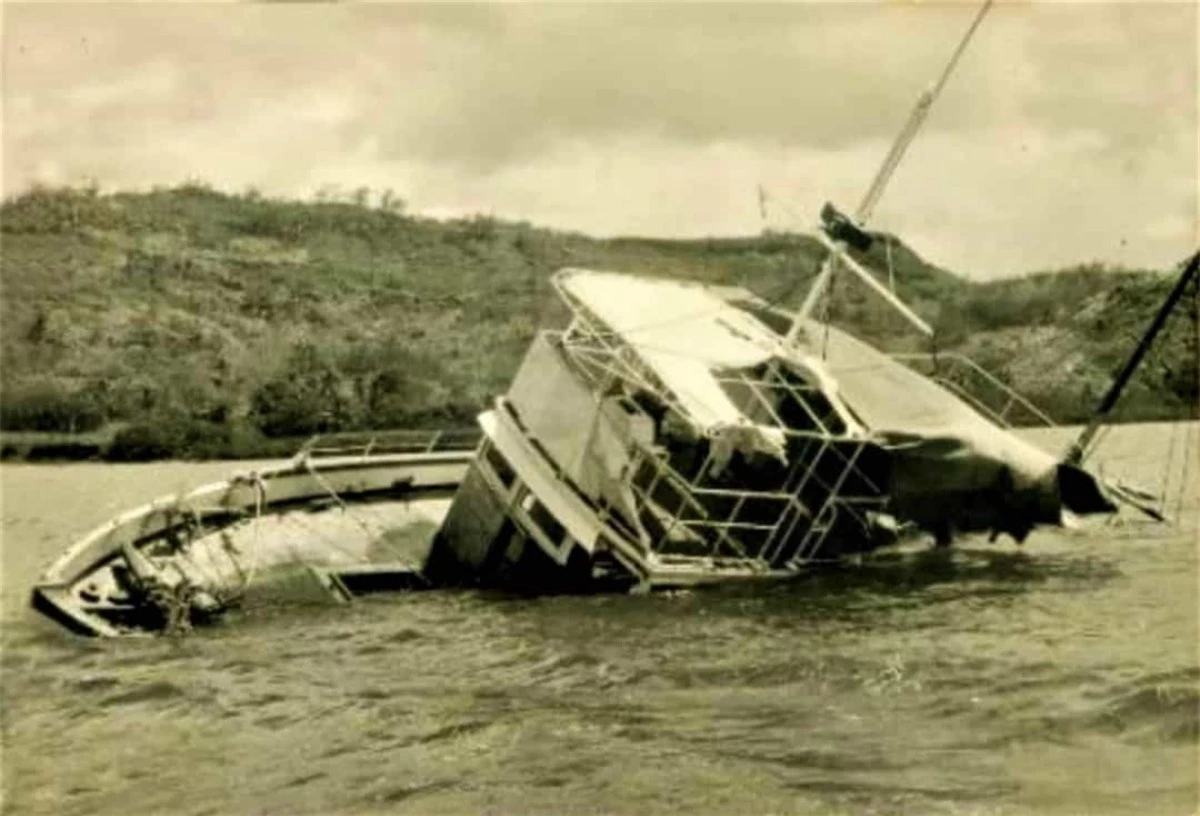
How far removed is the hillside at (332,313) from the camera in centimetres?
6469

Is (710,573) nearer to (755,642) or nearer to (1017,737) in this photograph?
(755,642)

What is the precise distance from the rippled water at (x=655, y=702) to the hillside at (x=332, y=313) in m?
33.4

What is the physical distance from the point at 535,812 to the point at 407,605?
1125 cm

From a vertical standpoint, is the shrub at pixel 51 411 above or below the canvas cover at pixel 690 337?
below

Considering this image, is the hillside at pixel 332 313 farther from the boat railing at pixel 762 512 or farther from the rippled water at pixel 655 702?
the rippled water at pixel 655 702

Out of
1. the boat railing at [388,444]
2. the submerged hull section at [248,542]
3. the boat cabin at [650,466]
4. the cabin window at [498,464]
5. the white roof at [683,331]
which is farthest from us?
the boat railing at [388,444]

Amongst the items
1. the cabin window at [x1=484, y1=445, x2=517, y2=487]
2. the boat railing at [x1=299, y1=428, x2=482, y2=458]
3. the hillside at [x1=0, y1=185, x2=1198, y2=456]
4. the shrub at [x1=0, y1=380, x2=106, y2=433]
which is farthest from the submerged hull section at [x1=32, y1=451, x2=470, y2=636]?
the shrub at [x1=0, y1=380, x2=106, y2=433]

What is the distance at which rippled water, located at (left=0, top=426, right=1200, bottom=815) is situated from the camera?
13.3 m

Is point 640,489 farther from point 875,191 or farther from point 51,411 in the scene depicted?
point 51,411

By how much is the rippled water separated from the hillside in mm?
33363

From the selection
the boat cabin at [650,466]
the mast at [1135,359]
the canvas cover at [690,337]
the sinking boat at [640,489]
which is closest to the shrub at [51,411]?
the sinking boat at [640,489]

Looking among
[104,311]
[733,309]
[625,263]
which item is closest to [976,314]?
[625,263]

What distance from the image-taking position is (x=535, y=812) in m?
12.9

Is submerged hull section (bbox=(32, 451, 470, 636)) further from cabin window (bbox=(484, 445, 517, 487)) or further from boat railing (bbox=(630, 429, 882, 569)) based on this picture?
boat railing (bbox=(630, 429, 882, 569))
